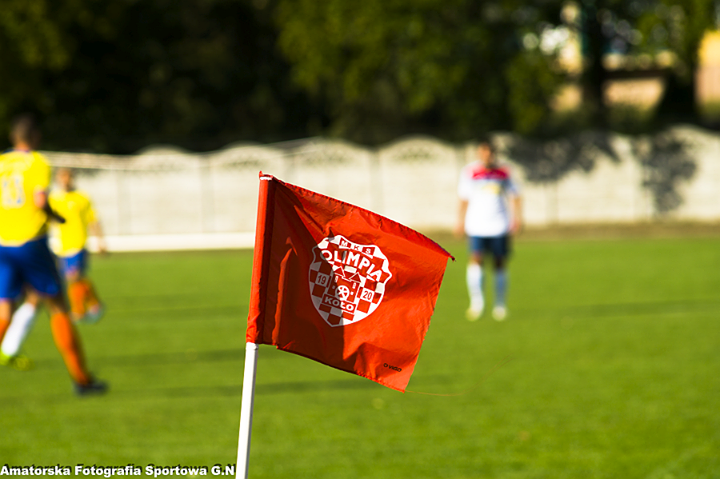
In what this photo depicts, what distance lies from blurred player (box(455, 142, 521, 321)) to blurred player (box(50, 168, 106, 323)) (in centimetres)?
457

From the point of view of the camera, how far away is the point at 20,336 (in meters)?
7.13

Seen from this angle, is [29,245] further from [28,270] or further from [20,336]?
[20,336]

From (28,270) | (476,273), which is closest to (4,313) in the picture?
(28,270)

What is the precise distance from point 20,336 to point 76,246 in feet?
12.2

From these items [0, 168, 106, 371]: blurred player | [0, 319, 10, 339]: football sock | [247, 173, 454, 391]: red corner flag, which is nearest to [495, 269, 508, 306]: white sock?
[0, 168, 106, 371]: blurred player

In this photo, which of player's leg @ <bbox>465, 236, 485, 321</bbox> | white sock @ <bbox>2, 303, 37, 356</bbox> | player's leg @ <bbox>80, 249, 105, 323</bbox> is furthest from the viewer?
player's leg @ <bbox>80, 249, 105, 323</bbox>

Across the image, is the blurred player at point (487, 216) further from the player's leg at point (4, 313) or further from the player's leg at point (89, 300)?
the player's leg at point (4, 313)

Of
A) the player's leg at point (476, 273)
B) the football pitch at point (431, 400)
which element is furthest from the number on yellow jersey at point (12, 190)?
the player's leg at point (476, 273)

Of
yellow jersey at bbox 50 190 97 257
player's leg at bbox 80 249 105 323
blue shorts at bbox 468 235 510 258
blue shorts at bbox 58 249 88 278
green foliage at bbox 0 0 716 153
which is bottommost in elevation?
player's leg at bbox 80 249 105 323

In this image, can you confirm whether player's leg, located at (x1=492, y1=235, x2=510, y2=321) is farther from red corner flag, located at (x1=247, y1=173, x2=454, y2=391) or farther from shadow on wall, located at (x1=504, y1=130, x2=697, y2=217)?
shadow on wall, located at (x1=504, y1=130, x2=697, y2=217)

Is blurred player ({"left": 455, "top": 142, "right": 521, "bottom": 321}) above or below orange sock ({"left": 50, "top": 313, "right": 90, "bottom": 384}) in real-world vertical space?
above

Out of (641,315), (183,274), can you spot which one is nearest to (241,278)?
(183,274)

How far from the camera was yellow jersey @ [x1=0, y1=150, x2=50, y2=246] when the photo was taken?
630 cm

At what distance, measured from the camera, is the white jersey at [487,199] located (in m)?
10.0
